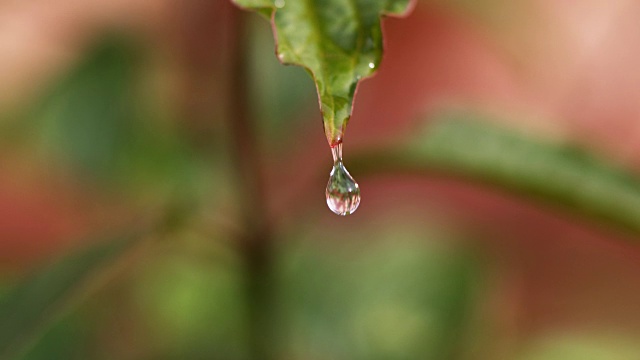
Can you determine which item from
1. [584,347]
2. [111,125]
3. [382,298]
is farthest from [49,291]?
[584,347]

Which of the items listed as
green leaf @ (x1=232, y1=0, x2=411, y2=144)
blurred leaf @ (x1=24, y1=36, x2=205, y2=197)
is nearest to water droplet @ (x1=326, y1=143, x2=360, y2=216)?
green leaf @ (x1=232, y1=0, x2=411, y2=144)

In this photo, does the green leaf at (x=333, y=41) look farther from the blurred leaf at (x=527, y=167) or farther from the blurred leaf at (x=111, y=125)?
the blurred leaf at (x=111, y=125)

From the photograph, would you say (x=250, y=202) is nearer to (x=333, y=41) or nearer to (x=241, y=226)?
(x=241, y=226)

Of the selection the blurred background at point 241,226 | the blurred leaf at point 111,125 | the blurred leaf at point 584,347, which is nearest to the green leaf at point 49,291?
the blurred background at point 241,226

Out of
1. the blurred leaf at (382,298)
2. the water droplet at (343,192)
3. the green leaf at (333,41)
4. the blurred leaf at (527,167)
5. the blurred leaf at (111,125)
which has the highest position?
the green leaf at (333,41)

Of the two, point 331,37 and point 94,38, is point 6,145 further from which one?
point 331,37

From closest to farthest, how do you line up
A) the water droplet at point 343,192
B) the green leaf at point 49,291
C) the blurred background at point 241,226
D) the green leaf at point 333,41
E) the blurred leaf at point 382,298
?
the green leaf at point 333,41 → the water droplet at point 343,192 → the green leaf at point 49,291 → the blurred background at point 241,226 → the blurred leaf at point 382,298

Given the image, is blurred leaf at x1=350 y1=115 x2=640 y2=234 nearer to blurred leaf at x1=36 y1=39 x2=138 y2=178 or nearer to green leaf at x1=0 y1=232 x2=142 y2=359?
green leaf at x1=0 y1=232 x2=142 y2=359
